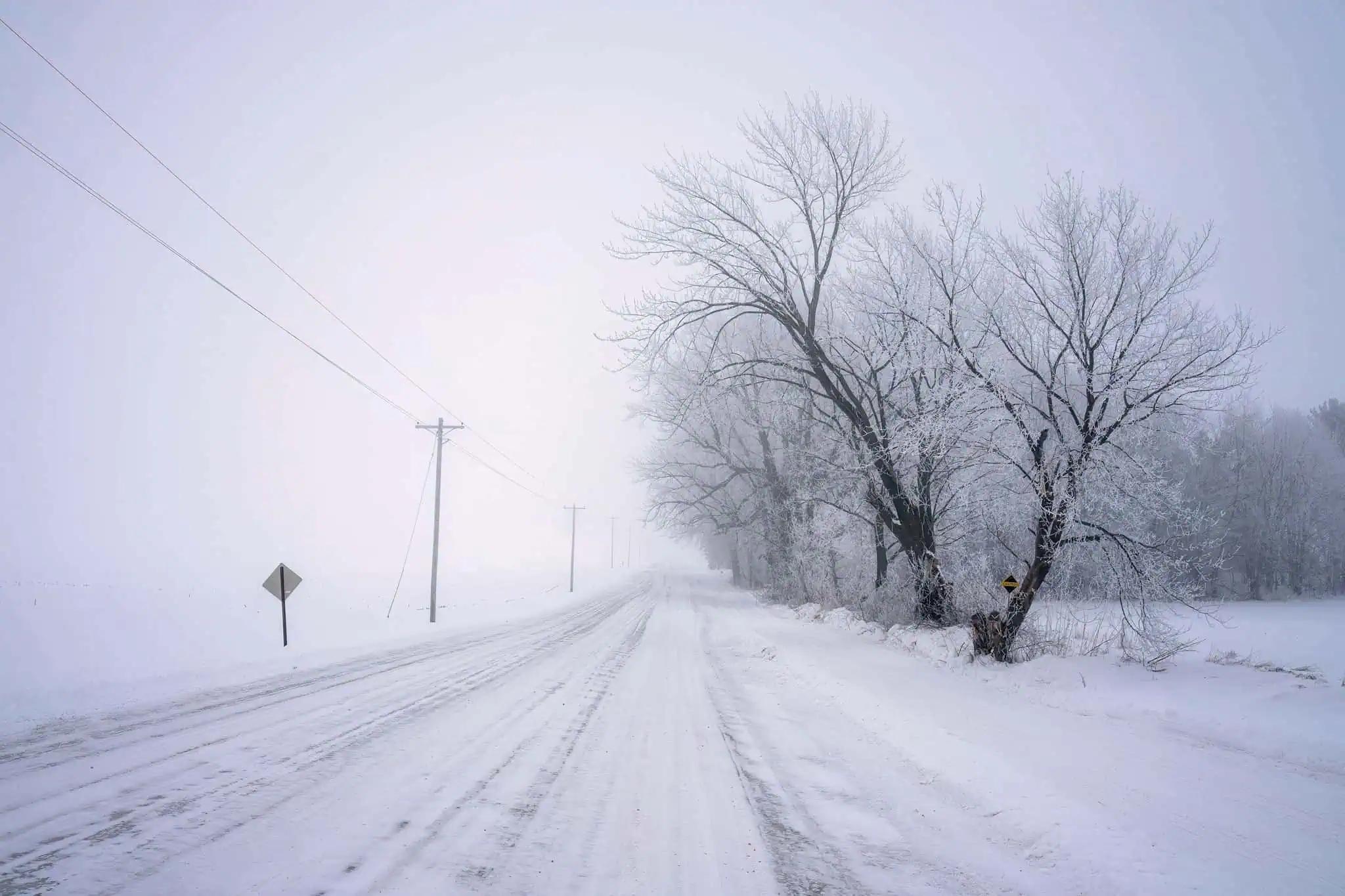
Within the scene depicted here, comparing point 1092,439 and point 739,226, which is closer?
point 1092,439

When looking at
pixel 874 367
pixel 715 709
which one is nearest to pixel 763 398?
pixel 874 367

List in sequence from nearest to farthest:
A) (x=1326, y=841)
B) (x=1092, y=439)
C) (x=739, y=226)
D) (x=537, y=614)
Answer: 1. (x=1326, y=841)
2. (x=1092, y=439)
3. (x=739, y=226)
4. (x=537, y=614)

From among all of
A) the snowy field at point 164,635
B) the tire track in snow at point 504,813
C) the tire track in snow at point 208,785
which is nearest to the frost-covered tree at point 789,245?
the tire track in snow at point 208,785

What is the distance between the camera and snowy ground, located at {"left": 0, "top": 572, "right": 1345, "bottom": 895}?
3.06 meters

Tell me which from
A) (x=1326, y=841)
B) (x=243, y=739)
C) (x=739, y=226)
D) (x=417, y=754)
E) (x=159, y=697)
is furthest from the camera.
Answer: (x=739, y=226)

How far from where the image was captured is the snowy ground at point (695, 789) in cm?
306

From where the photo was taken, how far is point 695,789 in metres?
4.36

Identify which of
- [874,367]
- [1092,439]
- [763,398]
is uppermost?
[763,398]

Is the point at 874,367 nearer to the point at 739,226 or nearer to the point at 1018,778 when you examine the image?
the point at 739,226

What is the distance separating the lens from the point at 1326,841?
3.41 m

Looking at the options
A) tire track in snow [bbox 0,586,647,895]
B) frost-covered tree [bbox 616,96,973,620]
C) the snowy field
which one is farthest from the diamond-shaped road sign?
frost-covered tree [bbox 616,96,973,620]

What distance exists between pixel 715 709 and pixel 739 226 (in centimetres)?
938

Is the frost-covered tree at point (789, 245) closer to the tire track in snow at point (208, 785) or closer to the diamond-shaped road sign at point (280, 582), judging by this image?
the tire track in snow at point (208, 785)

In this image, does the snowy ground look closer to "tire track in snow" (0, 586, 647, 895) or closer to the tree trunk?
"tire track in snow" (0, 586, 647, 895)
